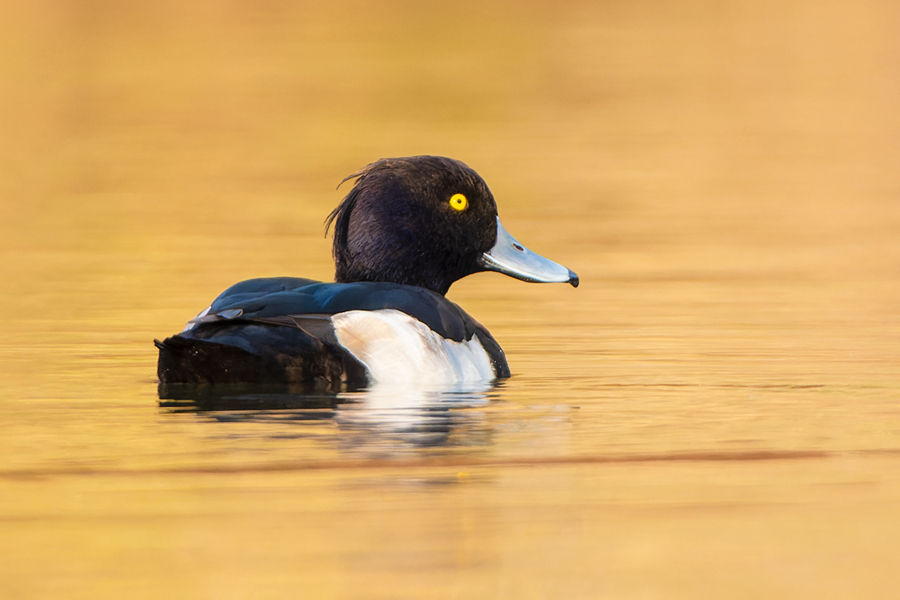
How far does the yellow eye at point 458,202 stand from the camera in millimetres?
7211

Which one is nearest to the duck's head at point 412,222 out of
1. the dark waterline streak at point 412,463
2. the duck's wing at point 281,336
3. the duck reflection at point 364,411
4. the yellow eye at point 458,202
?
the yellow eye at point 458,202

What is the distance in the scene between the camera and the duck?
594 cm

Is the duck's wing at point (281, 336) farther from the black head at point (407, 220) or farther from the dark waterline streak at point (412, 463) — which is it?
the dark waterline streak at point (412, 463)

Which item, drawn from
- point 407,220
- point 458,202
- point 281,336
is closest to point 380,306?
point 281,336

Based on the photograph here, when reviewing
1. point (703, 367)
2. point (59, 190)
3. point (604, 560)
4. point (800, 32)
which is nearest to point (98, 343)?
point (703, 367)

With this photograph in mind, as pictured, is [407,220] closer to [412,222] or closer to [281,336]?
[412,222]

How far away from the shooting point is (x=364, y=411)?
581cm

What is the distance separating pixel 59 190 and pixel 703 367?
9.06 metres

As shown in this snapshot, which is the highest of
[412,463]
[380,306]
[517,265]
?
[517,265]

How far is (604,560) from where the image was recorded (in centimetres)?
407

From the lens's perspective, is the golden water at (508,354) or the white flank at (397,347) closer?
the golden water at (508,354)

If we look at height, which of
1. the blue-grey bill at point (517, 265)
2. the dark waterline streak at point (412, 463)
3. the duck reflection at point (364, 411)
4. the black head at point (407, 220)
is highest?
the black head at point (407, 220)

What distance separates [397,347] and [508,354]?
1.57m

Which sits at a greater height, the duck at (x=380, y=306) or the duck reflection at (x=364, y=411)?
the duck at (x=380, y=306)
